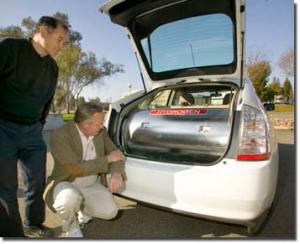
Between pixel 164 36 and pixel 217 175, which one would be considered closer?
pixel 217 175

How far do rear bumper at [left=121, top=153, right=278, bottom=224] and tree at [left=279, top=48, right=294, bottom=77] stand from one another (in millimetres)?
1251

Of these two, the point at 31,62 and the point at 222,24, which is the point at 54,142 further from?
the point at 222,24

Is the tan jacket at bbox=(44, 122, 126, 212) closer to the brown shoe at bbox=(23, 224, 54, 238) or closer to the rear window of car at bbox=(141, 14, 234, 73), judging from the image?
the brown shoe at bbox=(23, 224, 54, 238)

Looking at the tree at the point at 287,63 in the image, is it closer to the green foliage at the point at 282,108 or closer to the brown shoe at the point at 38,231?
the green foliage at the point at 282,108

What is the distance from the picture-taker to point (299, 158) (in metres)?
2.24

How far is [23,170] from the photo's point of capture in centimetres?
213

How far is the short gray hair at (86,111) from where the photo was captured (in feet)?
6.53

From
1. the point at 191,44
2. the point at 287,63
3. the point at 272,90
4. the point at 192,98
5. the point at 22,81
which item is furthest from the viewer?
the point at 272,90

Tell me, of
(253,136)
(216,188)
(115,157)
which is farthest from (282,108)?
(115,157)

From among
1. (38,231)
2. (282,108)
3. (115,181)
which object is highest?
(282,108)

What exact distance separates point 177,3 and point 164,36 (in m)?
0.37

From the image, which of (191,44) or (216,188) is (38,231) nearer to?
(216,188)

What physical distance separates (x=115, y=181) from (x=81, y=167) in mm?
251

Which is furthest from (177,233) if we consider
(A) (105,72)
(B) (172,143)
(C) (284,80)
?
(A) (105,72)
